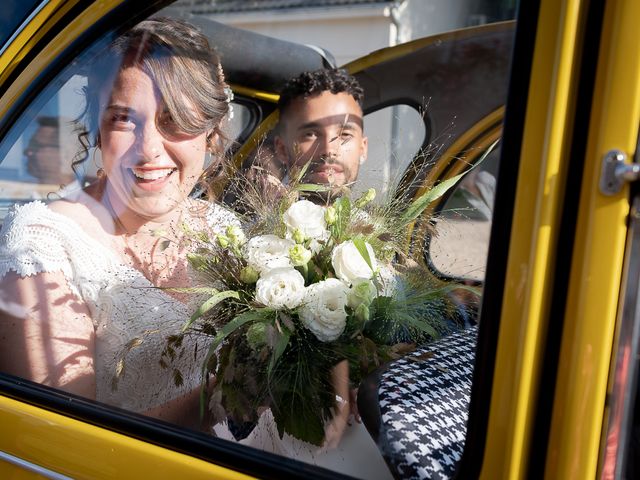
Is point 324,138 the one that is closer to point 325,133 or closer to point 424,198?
point 325,133

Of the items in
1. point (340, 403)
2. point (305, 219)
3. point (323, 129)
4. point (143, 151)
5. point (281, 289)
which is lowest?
point (340, 403)

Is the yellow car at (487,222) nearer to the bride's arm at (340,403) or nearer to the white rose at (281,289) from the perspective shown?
the bride's arm at (340,403)

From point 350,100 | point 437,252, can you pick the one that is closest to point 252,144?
point 350,100

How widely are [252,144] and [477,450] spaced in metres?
1.07

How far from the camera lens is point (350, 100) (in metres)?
1.92

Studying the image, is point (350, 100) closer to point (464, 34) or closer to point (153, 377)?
point (464, 34)

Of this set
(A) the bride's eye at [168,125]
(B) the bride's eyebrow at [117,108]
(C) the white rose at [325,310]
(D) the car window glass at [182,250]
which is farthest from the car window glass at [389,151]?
(B) the bride's eyebrow at [117,108]

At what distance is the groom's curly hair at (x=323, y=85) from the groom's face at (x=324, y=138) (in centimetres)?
2

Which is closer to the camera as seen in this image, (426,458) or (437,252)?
(426,458)

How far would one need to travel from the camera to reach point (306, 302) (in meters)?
1.33

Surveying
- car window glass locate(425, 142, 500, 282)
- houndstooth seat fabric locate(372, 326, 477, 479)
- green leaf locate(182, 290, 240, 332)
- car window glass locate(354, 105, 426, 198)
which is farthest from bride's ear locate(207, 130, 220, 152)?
houndstooth seat fabric locate(372, 326, 477, 479)

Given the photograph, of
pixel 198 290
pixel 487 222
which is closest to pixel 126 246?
pixel 198 290

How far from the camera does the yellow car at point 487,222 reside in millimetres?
822

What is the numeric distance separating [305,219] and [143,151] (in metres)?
0.48
